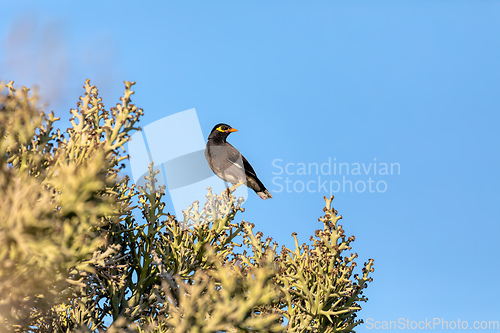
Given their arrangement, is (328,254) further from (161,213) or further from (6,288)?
(6,288)

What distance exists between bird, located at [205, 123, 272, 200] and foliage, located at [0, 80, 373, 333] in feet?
4.58

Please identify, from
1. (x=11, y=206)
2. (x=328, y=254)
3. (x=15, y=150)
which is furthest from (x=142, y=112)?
(x=328, y=254)

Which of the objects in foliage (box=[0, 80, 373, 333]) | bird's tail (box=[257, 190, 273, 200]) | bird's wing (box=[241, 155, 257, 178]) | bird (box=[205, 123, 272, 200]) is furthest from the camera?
bird's tail (box=[257, 190, 273, 200])

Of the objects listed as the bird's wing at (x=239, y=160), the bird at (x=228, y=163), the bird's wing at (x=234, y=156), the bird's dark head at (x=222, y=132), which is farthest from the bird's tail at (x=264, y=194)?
the bird's dark head at (x=222, y=132)

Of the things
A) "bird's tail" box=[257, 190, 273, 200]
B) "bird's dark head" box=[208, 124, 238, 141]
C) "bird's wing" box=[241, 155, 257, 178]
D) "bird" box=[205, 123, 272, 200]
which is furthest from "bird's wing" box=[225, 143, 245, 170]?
"bird's tail" box=[257, 190, 273, 200]

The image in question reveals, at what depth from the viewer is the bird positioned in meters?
12.3

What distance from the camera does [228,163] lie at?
12.3 metres

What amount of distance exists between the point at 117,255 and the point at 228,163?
4.85 meters

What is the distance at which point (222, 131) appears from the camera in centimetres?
1293

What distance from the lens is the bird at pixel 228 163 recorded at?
40.3 feet

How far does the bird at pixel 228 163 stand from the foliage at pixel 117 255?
1.40 metres

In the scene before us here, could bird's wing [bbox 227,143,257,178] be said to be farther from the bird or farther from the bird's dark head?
the bird's dark head

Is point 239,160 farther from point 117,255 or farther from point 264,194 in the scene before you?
point 117,255

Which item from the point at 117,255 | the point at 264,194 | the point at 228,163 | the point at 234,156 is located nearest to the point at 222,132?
the point at 234,156
